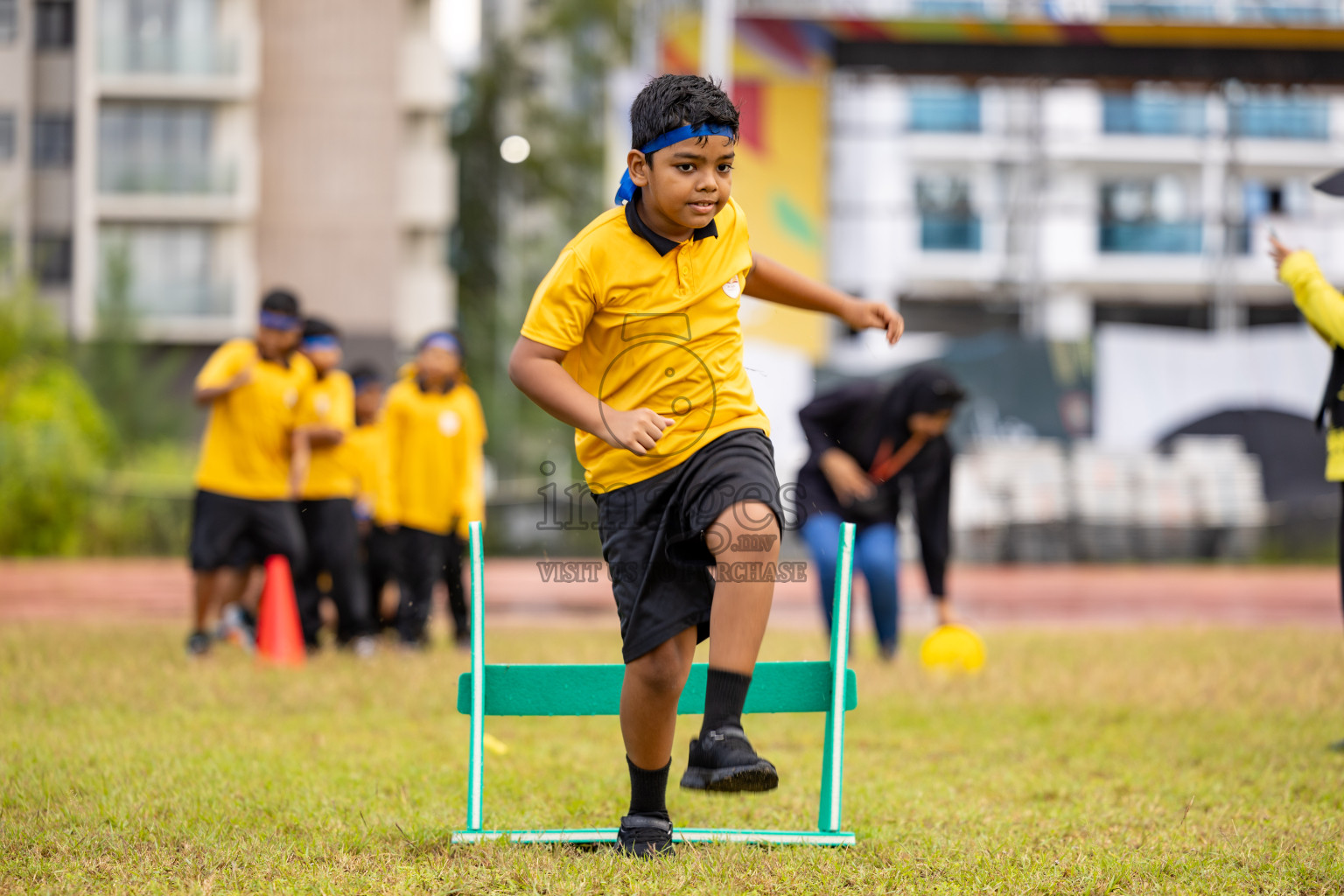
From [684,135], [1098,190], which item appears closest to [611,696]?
[684,135]

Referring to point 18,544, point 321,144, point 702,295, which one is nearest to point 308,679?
point 702,295

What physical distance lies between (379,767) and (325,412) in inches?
159

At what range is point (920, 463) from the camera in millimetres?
8156

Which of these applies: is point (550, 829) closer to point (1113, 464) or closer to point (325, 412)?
point (325, 412)

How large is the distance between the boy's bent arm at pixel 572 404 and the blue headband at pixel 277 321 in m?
5.28

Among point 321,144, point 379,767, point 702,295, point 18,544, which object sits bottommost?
point 18,544

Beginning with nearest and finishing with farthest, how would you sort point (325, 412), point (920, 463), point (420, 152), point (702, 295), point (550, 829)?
point (702, 295) < point (550, 829) < point (920, 463) < point (325, 412) < point (420, 152)

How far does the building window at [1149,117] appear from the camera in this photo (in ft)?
143

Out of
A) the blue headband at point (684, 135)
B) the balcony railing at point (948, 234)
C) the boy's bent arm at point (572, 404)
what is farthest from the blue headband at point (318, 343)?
the balcony railing at point (948, 234)

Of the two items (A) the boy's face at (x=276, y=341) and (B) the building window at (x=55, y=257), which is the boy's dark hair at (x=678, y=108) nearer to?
(A) the boy's face at (x=276, y=341)

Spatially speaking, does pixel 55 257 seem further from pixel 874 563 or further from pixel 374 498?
pixel 874 563

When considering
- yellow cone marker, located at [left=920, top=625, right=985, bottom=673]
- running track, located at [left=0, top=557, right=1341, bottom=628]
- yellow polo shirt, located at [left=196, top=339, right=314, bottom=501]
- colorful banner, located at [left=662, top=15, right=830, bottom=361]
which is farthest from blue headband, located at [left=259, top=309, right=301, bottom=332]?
colorful banner, located at [left=662, top=15, right=830, bottom=361]

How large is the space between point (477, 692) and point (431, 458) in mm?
5400

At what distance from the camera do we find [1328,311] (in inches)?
229
